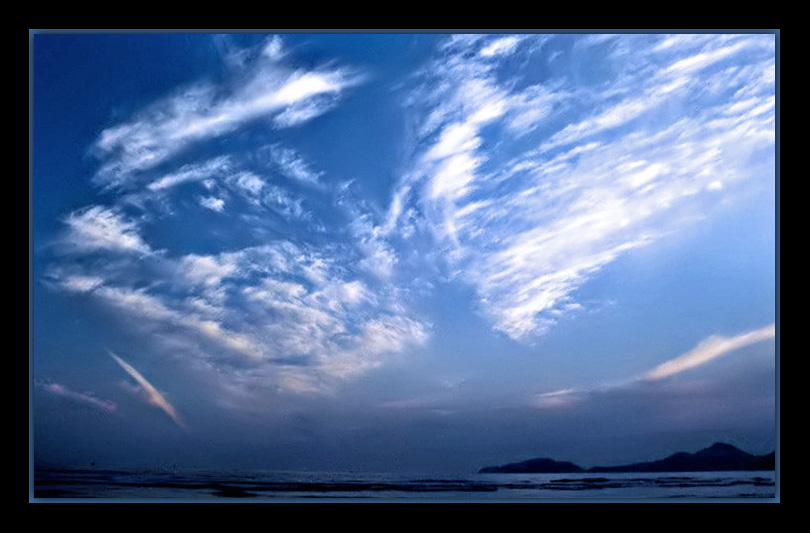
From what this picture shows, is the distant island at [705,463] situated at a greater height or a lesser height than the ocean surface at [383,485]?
greater

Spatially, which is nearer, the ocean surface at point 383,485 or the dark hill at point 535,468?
the ocean surface at point 383,485

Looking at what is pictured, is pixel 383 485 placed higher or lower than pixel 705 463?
lower

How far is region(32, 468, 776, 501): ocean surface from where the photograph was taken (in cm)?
407

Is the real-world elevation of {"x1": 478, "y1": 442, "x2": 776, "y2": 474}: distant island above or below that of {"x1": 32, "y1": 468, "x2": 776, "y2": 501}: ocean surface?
above

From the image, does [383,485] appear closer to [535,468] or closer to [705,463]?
[535,468]

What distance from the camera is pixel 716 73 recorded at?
4180 mm

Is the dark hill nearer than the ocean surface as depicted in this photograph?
No

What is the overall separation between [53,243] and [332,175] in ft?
5.27

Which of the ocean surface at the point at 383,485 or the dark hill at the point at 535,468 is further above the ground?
the dark hill at the point at 535,468

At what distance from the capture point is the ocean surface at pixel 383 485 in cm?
407

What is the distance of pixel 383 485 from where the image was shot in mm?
4184

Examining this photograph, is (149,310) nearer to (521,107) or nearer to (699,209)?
(521,107)

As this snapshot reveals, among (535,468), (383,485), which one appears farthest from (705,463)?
(383,485)
